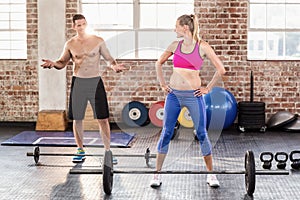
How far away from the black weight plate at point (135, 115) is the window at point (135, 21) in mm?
725

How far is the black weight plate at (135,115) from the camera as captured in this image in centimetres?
827


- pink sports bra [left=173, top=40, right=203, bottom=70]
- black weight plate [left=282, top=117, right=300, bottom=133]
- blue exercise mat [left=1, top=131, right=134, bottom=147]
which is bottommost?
blue exercise mat [left=1, top=131, right=134, bottom=147]

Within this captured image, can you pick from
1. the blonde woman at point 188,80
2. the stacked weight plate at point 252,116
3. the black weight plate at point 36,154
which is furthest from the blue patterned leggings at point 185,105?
the stacked weight plate at point 252,116

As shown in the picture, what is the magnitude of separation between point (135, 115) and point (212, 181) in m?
3.37

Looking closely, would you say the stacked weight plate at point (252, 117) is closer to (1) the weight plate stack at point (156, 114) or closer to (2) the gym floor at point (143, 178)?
(2) the gym floor at point (143, 178)

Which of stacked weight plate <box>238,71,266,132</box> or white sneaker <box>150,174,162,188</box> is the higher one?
stacked weight plate <box>238,71,266,132</box>

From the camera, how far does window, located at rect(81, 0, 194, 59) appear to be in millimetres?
8438

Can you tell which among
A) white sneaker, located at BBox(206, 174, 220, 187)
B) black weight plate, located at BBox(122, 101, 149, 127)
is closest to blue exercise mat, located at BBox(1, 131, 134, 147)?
black weight plate, located at BBox(122, 101, 149, 127)

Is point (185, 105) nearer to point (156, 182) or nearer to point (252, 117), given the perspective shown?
point (156, 182)

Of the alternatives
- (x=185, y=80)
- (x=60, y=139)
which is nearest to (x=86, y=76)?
(x=185, y=80)

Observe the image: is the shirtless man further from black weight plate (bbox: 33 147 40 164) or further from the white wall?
the white wall

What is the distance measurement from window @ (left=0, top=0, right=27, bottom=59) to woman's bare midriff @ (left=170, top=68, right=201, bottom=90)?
4305 mm

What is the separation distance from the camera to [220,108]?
302 inches

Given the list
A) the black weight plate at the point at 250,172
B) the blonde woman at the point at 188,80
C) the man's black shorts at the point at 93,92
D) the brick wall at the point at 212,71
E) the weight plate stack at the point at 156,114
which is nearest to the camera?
the black weight plate at the point at 250,172
